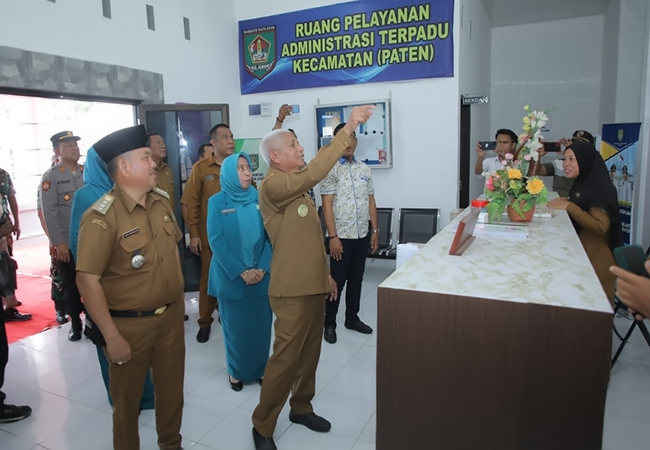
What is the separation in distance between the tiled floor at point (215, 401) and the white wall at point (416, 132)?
2289 mm

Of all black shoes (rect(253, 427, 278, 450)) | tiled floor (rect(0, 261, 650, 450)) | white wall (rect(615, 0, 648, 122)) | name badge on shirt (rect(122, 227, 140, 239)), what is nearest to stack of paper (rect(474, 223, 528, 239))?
tiled floor (rect(0, 261, 650, 450))

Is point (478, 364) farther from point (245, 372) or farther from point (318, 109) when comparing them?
point (318, 109)

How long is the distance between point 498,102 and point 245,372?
301 inches

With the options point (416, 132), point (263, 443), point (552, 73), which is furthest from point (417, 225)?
point (552, 73)

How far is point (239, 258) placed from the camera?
2.53m

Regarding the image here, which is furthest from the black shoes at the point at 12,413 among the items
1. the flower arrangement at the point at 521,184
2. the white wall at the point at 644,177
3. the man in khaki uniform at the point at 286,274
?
the white wall at the point at 644,177

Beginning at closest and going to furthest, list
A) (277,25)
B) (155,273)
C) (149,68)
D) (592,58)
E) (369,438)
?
1. (155,273)
2. (369,438)
3. (149,68)
4. (277,25)
5. (592,58)

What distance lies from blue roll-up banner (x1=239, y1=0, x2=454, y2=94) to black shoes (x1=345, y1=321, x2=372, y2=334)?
2950 mm

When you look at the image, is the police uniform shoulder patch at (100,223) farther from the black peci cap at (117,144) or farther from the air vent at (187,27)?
the air vent at (187,27)

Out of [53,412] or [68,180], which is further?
[68,180]

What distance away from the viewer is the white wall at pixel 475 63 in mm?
5188

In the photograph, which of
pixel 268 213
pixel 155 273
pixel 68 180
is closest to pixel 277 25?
pixel 68 180

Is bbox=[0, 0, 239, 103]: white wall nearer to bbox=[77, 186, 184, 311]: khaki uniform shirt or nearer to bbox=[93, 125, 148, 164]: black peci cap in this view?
bbox=[93, 125, 148, 164]: black peci cap

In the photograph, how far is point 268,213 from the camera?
2.10m
